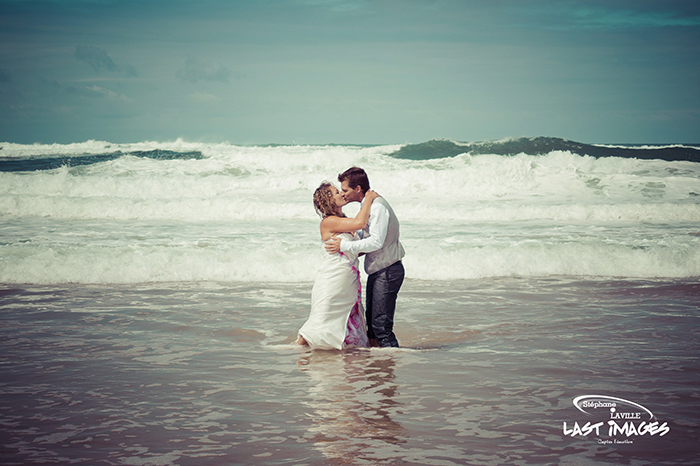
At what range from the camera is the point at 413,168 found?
24.1 meters

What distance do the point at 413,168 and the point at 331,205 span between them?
19.0 metres

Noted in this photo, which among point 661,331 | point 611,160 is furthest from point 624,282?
point 611,160

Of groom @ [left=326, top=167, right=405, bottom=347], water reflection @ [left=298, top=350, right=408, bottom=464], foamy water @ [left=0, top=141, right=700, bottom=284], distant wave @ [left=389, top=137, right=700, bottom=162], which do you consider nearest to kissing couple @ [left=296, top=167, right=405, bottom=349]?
groom @ [left=326, top=167, right=405, bottom=347]

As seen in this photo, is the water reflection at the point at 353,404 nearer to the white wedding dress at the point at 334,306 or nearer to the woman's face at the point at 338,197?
the white wedding dress at the point at 334,306

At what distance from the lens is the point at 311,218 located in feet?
54.9

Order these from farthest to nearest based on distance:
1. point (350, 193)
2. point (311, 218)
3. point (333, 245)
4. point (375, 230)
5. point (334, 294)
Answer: point (311, 218)
point (334, 294)
point (333, 245)
point (350, 193)
point (375, 230)

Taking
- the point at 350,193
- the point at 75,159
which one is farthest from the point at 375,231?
the point at 75,159

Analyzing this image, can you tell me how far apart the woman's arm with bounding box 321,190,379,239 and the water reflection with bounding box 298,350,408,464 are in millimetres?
1211

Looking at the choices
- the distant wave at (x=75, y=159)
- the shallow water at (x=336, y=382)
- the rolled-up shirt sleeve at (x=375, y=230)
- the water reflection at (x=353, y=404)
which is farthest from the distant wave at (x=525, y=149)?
the water reflection at (x=353, y=404)

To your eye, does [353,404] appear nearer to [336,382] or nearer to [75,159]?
[336,382]

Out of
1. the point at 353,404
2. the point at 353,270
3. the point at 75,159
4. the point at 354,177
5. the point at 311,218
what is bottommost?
the point at 353,404

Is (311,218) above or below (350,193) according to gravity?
below

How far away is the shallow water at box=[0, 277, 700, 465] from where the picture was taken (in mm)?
3346

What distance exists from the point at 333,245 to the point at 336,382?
55.7 inches
